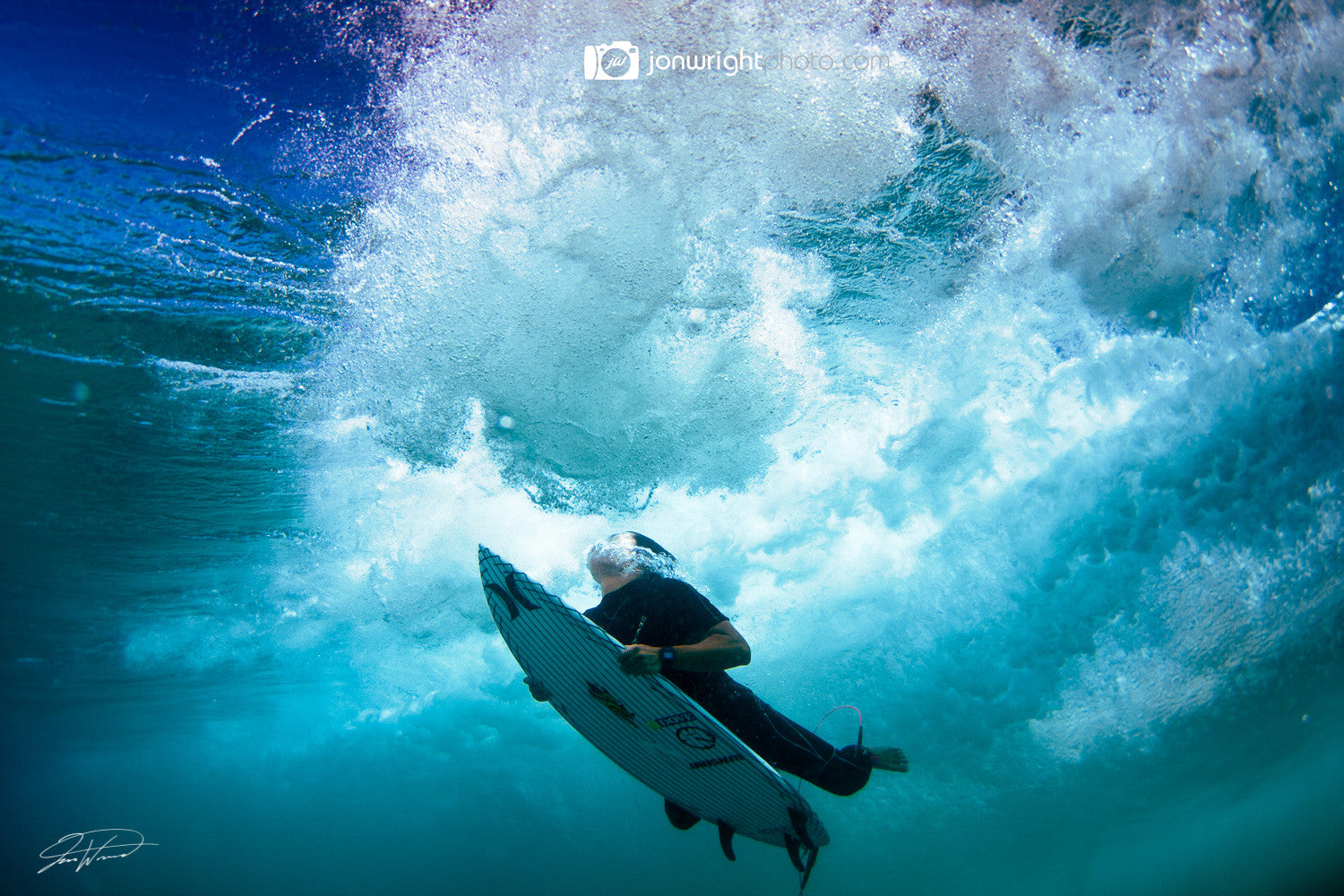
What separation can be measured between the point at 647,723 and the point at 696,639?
2.21ft

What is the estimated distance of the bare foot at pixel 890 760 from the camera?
3574mm

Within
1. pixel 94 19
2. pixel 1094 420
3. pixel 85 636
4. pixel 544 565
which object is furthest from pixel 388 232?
pixel 85 636

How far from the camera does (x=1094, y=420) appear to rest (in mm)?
9531

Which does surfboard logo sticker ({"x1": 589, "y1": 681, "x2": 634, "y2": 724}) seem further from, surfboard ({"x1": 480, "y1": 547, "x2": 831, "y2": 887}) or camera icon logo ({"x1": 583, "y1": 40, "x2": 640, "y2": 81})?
camera icon logo ({"x1": 583, "y1": 40, "x2": 640, "y2": 81})

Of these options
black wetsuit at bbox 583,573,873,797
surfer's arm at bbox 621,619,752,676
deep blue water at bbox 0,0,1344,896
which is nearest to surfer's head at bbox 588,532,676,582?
black wetsuit at bbox 583,573,873,797

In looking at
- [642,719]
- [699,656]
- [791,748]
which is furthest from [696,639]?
[791,748]

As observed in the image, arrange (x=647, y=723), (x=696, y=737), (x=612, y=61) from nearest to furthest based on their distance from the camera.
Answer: (x=696, y=737), (x=647, y=723), (x=612, y=61)

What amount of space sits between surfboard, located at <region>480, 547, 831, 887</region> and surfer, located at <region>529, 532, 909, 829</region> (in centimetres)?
27

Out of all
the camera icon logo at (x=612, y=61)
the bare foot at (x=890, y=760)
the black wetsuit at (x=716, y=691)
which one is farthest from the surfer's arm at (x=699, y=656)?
the camera icon logo at (x=612, y=61)

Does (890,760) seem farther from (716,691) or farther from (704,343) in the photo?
(704,343)

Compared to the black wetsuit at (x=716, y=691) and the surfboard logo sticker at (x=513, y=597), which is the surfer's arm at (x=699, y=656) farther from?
the surfboard logo sticker at (x=513, y=597)

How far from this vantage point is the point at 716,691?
3.50 metres

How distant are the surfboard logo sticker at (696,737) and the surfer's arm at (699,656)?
1.22 feet

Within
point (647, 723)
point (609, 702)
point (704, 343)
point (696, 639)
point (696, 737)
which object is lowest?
point (696, 737)
